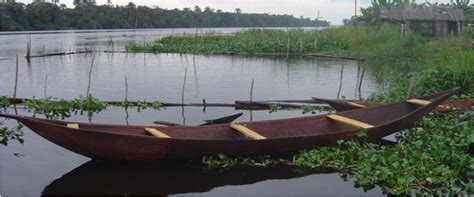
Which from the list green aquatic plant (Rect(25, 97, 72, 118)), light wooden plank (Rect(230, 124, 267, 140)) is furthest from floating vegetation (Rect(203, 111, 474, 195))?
green aquatic plant (Rect(25, 97, 72, 118))

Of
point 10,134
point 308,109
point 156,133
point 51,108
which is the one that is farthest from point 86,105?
point 156,133

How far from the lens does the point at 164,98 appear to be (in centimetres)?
1409

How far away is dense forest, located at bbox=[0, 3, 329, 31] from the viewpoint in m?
61.9

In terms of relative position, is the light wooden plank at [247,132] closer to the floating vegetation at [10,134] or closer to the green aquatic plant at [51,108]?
the floating vegetation at [10,134]

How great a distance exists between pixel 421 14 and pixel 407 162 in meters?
24.6

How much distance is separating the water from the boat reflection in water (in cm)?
1

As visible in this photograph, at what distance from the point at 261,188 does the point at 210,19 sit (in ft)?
325

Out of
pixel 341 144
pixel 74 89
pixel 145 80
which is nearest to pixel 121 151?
pixel 341 144

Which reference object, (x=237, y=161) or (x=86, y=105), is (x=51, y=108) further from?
(x=237, y=161)

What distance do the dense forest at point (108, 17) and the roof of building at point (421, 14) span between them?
21.0 meters

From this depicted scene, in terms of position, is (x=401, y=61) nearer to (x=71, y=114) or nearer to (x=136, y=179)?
(x=71, y=114)

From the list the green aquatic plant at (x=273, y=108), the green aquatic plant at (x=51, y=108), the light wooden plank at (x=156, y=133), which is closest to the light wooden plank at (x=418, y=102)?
the green aquatic plant at (x=273, y=108)

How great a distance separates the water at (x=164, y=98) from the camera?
21.2ft

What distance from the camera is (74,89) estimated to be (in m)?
16.2
